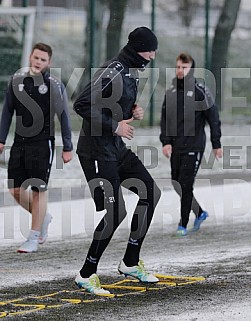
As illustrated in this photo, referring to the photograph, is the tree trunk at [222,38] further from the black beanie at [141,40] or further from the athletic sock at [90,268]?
the athletic sock at [90,268]

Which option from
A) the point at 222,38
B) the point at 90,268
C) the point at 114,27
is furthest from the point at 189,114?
the point at 222,38

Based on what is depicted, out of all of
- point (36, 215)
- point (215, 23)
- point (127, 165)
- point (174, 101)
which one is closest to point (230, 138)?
point (215, 23)

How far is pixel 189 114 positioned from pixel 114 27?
10.5 m

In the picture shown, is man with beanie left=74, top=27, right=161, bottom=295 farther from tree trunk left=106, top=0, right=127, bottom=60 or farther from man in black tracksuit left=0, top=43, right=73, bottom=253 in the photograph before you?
tree trunk left=106, top=0, right=127, bottom=60

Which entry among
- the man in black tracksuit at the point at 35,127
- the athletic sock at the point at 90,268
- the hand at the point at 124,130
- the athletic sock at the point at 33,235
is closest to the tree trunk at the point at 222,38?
the man in black tracksuit at the point at 35,127

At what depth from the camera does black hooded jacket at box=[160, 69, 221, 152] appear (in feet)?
35.5

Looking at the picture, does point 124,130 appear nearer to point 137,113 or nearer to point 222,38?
point 137,113

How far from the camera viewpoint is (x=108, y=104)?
7922mm

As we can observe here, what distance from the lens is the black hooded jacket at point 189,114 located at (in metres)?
10.8

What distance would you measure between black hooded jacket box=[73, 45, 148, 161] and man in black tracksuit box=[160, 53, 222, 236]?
2.72m

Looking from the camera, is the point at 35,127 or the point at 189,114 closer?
the point at 35,127

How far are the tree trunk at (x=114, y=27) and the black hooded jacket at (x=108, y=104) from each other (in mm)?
12760

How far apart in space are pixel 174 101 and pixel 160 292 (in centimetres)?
358

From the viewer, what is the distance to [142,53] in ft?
26.3
